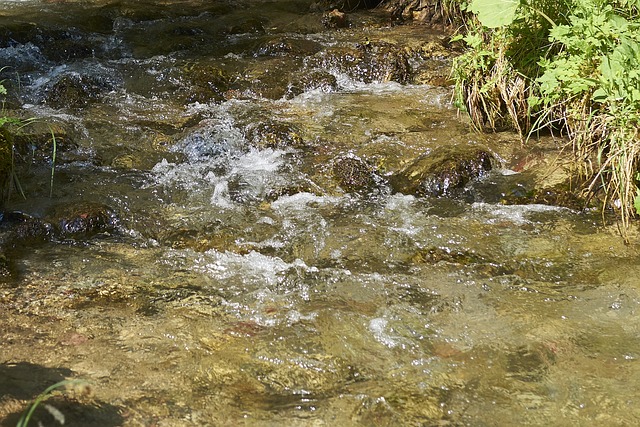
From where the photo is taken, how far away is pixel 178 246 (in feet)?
13.8

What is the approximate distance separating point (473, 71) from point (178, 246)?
3.05m

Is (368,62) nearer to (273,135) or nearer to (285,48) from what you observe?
(285,48)

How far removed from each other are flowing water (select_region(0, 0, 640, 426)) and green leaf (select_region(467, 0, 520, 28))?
1074 millimetres

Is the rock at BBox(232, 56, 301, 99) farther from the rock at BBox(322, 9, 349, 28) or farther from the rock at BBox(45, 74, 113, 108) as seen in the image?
the rock at BBox(322, 9, 349, 28)

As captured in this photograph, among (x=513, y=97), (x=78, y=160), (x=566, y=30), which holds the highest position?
(x=566, y=30)

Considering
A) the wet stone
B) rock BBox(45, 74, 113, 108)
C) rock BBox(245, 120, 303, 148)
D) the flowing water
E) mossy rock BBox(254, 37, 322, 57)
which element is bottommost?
the wet stone

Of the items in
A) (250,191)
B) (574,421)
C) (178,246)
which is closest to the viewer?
(574,421)

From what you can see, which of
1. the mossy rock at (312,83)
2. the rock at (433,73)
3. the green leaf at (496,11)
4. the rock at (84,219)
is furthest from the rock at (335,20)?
the rock at (84,219)

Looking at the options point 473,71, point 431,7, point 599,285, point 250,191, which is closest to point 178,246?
point 250,191

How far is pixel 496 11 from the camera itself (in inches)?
194

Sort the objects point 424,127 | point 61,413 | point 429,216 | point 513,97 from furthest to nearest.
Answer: point 424,127
point 513,97
point 429,216
point 61,413

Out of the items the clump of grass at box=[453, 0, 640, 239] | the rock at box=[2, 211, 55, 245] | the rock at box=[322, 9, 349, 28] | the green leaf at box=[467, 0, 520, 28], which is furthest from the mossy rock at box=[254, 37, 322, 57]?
the rock at box=[2, 211, 55, 245]

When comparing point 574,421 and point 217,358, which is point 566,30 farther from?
point 217,358

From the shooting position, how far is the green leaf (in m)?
4.84
